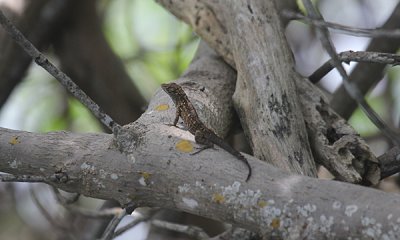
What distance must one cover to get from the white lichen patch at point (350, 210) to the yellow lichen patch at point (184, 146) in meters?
0.58

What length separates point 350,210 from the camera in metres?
1.89

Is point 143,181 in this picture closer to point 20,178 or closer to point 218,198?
point 218,198

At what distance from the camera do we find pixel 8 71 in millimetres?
4758

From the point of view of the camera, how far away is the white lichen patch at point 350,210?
188cm

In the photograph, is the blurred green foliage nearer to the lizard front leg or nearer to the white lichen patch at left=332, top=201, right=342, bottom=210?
the lizard front leg

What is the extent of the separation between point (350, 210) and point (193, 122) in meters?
1.01

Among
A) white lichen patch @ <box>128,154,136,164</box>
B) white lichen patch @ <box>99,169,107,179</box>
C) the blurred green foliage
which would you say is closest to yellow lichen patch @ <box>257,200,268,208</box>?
white lichen patch @ <box>128,154,136,164</box>

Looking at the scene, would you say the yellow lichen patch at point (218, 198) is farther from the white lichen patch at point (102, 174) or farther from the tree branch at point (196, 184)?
the white lichen patch at point (102, 174)

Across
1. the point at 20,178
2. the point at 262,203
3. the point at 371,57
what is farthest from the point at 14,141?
the point at 371,57

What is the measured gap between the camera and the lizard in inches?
91.2

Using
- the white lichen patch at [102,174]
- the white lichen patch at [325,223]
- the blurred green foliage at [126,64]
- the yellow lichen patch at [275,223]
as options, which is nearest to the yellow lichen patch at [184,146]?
the white lichen patch at [102,174]

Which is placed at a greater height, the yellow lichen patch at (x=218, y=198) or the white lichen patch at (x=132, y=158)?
the white lichen patch at (x=132, y=158)

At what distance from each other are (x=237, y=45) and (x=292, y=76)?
29cm

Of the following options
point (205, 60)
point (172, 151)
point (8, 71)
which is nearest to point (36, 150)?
point (172, 151)
